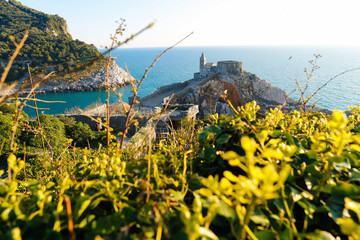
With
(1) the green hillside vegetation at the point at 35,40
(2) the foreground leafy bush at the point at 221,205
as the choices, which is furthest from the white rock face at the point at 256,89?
(2) the foreground leafy bush at the point at 221,205

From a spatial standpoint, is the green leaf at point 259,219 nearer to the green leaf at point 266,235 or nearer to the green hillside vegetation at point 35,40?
the green leaf at point 266,235

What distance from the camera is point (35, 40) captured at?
57.2m

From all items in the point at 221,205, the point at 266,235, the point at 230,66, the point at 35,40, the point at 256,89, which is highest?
the point at 35,40

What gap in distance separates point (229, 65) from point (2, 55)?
50614 mm

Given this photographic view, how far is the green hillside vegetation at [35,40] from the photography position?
4956cm

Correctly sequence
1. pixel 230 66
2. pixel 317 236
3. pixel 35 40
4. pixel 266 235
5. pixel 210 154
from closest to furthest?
1. pixel 317 236
2. pixel 266 235
3. pixel 210 154
4. pixel 230 66
5. pixel 35 40

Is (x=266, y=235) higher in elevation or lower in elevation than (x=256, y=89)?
higher

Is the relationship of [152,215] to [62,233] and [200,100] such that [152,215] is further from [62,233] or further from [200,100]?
[200,100]

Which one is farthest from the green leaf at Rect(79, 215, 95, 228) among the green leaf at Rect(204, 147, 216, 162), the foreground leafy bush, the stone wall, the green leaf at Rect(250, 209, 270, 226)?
the stone wall

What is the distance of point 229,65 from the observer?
44.4m

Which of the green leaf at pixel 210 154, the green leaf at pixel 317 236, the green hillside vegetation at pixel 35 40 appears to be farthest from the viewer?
the green hillside vegetation at pixel 35 40

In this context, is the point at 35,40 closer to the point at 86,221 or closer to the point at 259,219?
the point at 86,221

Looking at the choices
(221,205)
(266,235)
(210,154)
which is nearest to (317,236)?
(266,235)

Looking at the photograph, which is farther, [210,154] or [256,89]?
[256,89]
